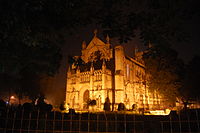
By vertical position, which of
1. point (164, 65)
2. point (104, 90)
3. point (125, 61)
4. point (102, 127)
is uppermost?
point (125, 61)

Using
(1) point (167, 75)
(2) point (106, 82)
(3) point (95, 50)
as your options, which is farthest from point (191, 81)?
(3) point (95, 50)

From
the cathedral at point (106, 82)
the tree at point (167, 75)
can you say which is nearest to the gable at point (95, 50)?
the cathedral at point (106, 82)

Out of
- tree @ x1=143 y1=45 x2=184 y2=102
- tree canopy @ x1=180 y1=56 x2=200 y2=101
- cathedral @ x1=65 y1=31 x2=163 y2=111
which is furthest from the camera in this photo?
cathedral @ x1=65 y1=31 x2=163 y2=111

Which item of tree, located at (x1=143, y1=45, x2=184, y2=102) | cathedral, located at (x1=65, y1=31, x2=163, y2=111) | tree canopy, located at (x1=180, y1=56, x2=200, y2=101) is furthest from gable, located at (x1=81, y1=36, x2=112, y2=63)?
tree canopy, located at (x1=180, y1=56, x2=200, y2=101)

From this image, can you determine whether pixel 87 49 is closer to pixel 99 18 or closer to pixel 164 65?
pixel 164 65

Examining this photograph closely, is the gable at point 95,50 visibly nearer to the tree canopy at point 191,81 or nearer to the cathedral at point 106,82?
the cathedral at point 106,82

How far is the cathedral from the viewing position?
1652 inches

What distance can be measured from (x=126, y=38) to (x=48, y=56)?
148 inches

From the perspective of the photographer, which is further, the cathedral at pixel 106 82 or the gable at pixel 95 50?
the gable at pixel 95 50

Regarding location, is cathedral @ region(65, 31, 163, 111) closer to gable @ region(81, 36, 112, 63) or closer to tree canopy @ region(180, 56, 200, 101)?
gable @ region(81, 36, 112, 63)

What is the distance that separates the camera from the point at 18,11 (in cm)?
491

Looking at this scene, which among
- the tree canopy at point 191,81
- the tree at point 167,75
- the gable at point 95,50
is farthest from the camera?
the gable at point 95,50

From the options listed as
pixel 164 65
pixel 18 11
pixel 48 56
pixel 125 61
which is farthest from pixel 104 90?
pixel 18 11

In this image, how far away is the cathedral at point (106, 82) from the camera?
41969 millimetres
